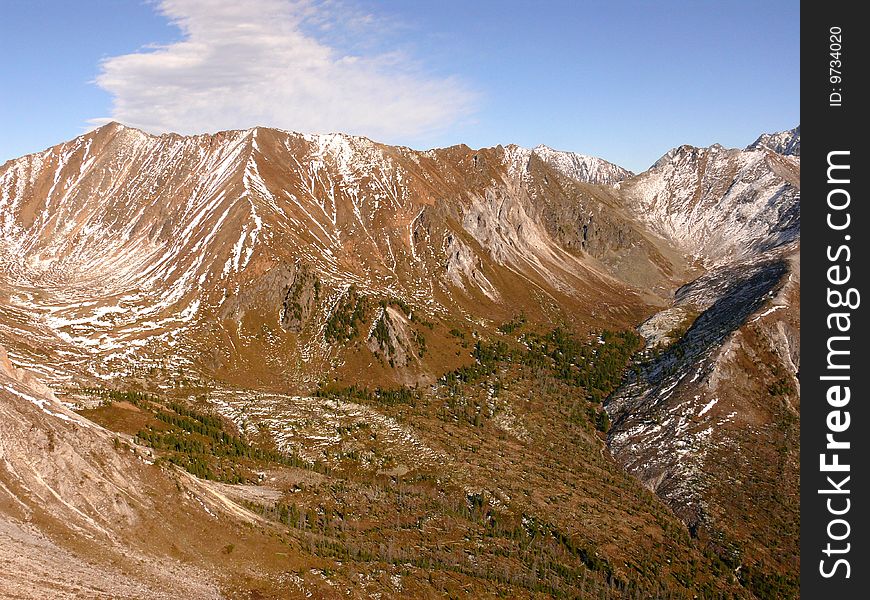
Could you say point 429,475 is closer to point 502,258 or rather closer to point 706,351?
point 706,351

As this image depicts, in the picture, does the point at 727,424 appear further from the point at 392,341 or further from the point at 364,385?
the point at 364,385

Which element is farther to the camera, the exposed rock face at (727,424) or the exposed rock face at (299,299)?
the exposed rock face at (299,299)

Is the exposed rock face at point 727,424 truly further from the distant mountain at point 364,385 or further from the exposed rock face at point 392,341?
the exposed rock face at point 392,341

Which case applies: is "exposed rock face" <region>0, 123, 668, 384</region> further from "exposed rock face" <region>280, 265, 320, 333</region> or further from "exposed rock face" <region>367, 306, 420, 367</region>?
"exposed rock face" <region>367, 306, 420, 367</region>

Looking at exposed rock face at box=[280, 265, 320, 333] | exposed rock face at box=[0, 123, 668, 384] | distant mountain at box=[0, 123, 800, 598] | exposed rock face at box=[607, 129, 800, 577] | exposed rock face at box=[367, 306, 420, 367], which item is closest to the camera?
distant mountain at box=[0, 123, 800, 598]

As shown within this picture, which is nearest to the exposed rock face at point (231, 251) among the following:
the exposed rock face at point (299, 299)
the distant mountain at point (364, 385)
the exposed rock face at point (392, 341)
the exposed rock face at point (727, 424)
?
the exposed rock face at point (299, 299)

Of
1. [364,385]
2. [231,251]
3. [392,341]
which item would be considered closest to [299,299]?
[231,251]

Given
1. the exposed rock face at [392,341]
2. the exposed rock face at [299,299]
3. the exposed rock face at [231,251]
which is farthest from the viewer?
the exposed rock face at [299,299]

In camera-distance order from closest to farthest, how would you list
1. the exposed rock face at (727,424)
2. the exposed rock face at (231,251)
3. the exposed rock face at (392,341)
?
the exposed rock face at (727,424)
the exposed rock face at (231,251)
the exposed rock face at (392,341)

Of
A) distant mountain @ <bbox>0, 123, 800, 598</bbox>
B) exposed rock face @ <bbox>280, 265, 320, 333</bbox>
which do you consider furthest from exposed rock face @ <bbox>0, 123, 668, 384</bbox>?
distant mountain @ <bbox>0, 123, 800, 598</bbox>

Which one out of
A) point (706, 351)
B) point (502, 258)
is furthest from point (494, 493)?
point (502, 258)
